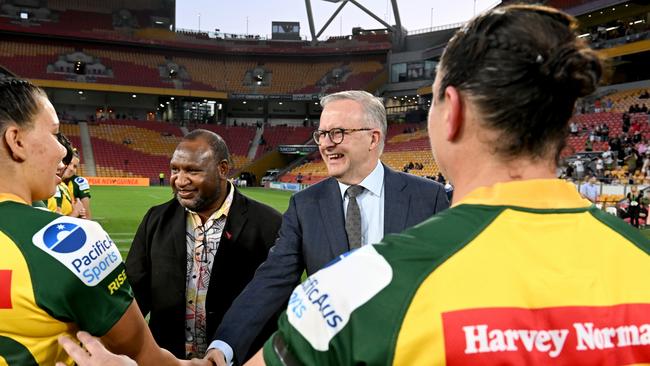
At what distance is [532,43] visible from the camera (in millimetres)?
1165

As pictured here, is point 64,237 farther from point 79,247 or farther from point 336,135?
point 336,135

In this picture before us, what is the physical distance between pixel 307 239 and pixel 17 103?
1.64 metres

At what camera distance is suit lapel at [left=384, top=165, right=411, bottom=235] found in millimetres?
3066

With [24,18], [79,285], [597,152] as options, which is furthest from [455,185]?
[24,18]

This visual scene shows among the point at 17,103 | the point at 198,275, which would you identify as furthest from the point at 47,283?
the point at 198,275

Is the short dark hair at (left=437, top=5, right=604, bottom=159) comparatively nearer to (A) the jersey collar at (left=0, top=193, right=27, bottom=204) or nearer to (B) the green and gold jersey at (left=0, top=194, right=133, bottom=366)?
(B) the green and gold jersey at (left=0, top=194, right=133, bottom=366)

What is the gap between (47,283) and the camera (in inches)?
62.8

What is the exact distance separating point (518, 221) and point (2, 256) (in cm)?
148

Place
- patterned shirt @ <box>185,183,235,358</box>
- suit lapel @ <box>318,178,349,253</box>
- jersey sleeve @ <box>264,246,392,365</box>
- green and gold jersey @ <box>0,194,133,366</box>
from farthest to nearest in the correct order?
patterned shirt @ <box>185,183,235,358</box>, suit lapel @ <box>318,178,349,253</box>, green and gold jersey @ <box>0,194,133,366</box>, jersey sleeve @ <box>264,246,392,365</box>

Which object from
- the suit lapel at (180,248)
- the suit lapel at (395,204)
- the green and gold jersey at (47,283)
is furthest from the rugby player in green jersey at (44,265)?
the suit lapel at (395,204)

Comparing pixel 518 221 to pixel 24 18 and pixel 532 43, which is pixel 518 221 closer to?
pixel 532 43

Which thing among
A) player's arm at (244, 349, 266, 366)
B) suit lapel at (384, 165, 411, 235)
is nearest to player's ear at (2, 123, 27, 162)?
player's arm at (244, 349, 266, 366)

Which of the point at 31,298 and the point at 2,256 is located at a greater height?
the point at 2,256

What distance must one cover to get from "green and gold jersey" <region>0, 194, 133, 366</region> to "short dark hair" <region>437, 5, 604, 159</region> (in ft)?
4.12
